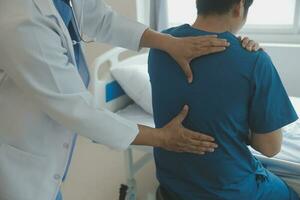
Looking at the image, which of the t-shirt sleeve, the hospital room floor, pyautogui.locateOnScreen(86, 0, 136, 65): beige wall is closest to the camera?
the t-shirt sleeve

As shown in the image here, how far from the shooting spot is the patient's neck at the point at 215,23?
1.10 meters

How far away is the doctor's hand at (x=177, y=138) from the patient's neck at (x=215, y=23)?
0.28 m

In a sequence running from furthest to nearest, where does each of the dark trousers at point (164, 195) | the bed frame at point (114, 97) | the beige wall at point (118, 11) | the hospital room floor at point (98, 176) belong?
1. the beige wall at point (118, 11)
2. the hospital room floor at point (98, 176)
3. the bed frame at point (114, 97)
4. the dark trousers at point (164, 195)

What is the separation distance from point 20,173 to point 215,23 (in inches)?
30.1

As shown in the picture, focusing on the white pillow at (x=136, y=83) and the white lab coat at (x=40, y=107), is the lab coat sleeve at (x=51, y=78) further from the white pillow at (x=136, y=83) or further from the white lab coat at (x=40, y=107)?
the white pillow at (x=136, y=83)

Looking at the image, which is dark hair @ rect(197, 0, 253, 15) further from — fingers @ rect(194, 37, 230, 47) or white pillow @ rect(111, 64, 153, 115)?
white pillow @ rect(111, 64, 153, 115)

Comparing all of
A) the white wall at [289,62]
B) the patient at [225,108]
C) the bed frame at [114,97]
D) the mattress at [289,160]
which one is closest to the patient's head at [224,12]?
the patient at [225,108]

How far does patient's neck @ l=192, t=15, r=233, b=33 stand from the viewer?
1.10 m

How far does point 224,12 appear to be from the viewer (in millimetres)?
1079

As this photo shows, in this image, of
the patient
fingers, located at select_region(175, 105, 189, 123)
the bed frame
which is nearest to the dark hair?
the patient

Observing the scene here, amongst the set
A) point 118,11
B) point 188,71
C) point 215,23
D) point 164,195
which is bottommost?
point 164,195

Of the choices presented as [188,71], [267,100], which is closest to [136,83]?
[188,71]

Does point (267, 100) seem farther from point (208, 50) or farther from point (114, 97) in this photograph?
point (114, 97)

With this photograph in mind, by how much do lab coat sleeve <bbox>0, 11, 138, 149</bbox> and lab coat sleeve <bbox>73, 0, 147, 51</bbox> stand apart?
15.9 inches
